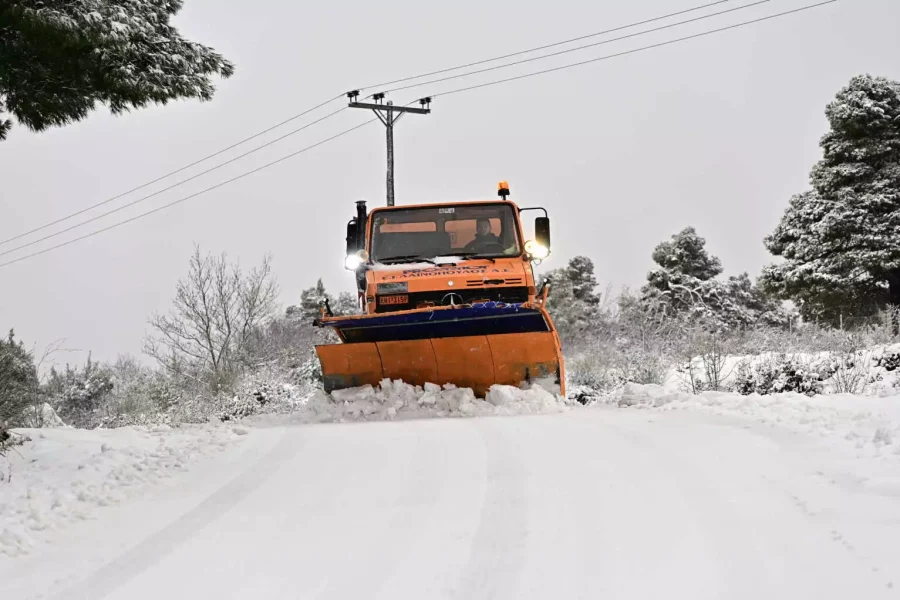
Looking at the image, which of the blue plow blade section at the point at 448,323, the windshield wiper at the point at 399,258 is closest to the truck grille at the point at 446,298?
the blue plow blade section at the point at 448,323

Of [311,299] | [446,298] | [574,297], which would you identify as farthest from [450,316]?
[311,299]

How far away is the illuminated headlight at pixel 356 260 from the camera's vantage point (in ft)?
26.9

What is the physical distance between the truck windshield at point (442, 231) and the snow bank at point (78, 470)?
3.00 metres

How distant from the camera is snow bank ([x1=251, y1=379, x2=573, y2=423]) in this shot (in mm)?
7125

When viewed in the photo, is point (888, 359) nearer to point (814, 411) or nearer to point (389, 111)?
point (814, 411)

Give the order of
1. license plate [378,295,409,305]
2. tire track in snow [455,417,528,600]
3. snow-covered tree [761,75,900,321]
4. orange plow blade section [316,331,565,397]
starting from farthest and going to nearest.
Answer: snow-covered tree [761,75,900,321] → license plate [378,295,409,305] → orange plow blade section [316,331,565,397] → tire track in snow [455,417,528,600]

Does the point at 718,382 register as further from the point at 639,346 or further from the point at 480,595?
the point at 480,595

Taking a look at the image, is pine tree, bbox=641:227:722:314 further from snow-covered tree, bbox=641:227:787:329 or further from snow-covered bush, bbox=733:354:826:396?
snow-covered bush, bbox=733:354:826:396

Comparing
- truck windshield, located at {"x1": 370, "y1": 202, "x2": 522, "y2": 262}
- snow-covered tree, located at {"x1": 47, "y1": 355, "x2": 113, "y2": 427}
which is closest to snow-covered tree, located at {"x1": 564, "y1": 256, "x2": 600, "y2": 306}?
snow-covered tree, located at {"x1": 47, "y1": 355, "x2": 113, "y2": 427}

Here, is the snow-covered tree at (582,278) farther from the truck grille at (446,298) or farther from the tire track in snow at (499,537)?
the tire track in snow at (499,537)

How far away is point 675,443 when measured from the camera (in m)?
4.86

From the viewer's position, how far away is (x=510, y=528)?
10.2 feet

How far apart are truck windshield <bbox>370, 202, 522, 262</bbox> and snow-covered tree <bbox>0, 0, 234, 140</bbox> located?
3183 mm

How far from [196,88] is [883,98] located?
61.7ft
